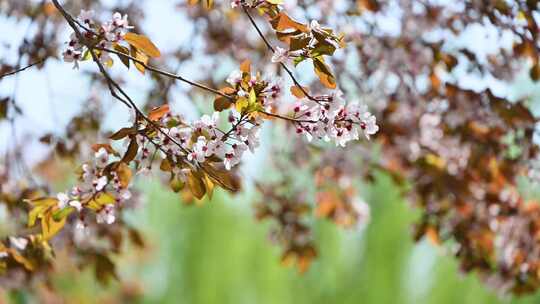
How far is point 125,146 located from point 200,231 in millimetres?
5211

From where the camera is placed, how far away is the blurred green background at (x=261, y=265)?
5973mm

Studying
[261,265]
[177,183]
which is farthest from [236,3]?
[261,265]

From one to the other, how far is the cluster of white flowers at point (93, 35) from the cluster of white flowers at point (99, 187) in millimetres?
200

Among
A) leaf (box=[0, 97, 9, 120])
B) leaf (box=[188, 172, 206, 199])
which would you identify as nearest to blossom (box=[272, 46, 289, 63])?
leaf (box=[188, 172, 206, 199])

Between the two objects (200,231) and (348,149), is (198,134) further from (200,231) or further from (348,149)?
(200,231)

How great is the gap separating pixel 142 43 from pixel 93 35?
7 centimetres

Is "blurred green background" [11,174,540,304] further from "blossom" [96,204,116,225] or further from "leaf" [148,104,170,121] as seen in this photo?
"leaf" [148,104,170,121]

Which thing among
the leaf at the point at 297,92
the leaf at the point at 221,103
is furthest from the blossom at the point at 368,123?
the leaf at the point at 221,103

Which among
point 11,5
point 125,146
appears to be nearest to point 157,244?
point 11,5

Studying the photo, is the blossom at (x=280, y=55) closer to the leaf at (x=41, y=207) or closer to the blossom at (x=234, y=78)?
the blossom at (x=234, y=78)

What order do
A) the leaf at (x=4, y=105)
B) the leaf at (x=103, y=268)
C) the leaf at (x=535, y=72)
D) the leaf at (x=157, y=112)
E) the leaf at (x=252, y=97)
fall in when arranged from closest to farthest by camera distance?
the leaf at (x=252, y=97), the leaf at (x=157, y=112), the leaf at (x=535, y=72), the leaf at (x=4, y=105), the leaf at (x=103, y=268)

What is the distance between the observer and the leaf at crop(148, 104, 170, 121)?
1312 mm

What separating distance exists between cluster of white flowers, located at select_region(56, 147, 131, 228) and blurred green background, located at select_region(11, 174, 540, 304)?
14.6ft

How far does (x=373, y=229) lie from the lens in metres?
6.18
